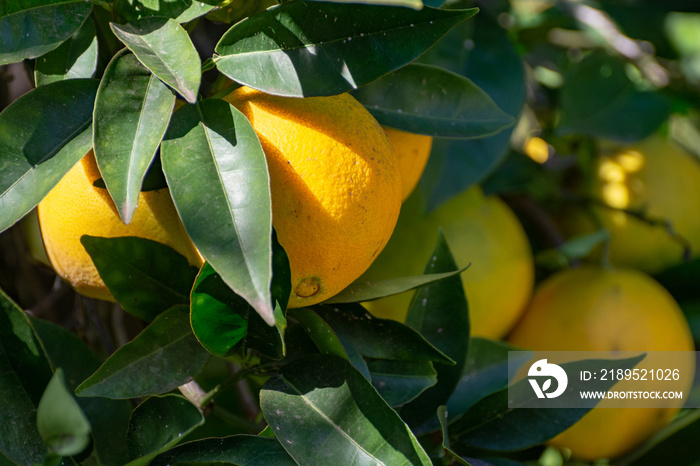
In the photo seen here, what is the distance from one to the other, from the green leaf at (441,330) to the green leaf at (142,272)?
0.23 m

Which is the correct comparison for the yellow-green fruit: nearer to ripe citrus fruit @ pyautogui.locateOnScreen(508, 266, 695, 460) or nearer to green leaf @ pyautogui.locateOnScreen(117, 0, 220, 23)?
green leaf @ pyautogui.locateOnScreen(117, 0, 220, 23)

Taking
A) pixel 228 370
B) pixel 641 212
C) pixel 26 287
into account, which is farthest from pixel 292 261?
pixel 641 212

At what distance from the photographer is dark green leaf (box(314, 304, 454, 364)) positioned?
1.55ft

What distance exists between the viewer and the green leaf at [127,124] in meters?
0.35

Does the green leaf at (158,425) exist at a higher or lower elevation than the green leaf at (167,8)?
lower

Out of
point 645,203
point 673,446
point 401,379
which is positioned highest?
point 401,379

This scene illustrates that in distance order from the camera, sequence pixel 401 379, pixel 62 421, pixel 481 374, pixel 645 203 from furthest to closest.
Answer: pixel 645 203
pixel 481 374
pixel 401 379
pixel 62 421

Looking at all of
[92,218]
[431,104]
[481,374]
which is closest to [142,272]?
[92,218]

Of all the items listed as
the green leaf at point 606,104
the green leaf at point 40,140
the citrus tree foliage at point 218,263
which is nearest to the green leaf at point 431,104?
the citrus tree foliage at point 218,263

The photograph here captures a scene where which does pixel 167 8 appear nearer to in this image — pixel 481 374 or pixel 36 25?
pixel 36 25

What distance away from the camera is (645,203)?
92 cm

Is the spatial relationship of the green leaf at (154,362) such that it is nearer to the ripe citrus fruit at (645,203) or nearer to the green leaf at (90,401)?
the green leaf at (90,401)

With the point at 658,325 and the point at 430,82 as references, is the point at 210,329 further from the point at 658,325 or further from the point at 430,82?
the point at 658,325

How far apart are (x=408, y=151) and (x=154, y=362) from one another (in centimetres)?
26
